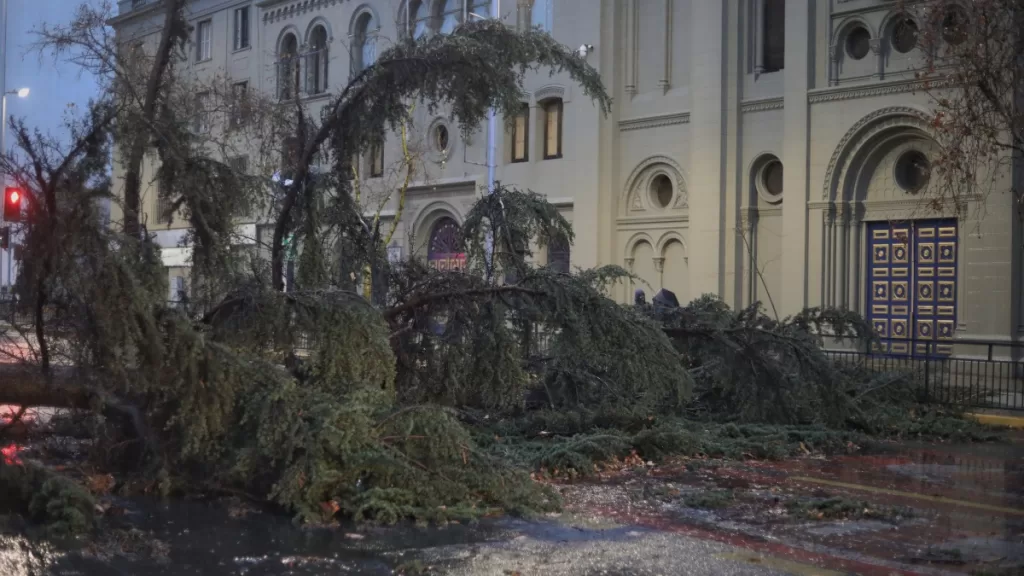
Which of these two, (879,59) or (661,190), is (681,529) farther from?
(661,190)

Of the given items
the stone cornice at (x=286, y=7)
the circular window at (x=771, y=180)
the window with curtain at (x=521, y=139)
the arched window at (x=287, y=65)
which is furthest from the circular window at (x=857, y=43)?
the stone cornice at (x=286, y=7)

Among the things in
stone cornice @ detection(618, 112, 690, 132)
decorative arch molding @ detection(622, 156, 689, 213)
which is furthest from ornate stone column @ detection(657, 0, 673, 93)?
decorative arch molding @ detection(622, 156, 689, 213)

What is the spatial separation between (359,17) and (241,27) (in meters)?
6.24

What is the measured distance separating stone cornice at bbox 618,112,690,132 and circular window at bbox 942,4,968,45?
9.08 meters

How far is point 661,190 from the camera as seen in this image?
90.6 feet

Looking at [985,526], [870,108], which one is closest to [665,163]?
[870,108]

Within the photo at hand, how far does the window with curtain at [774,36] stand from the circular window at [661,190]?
3.75 meters

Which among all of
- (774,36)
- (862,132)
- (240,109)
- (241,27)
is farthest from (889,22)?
(241,27)

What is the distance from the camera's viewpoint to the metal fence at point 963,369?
17.1m

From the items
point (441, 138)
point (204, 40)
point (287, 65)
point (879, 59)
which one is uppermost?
point (204, 40)

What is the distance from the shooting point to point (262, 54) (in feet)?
120

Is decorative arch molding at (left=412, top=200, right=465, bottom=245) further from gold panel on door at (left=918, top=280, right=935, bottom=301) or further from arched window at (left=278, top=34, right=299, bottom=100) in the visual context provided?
gold panel on door at (left=918, top=280, right=935, bottom=301)

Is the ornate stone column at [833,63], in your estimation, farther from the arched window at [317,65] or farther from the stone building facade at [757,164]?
the arched window at [317,65]

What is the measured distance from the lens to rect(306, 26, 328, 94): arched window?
35.0 meters
